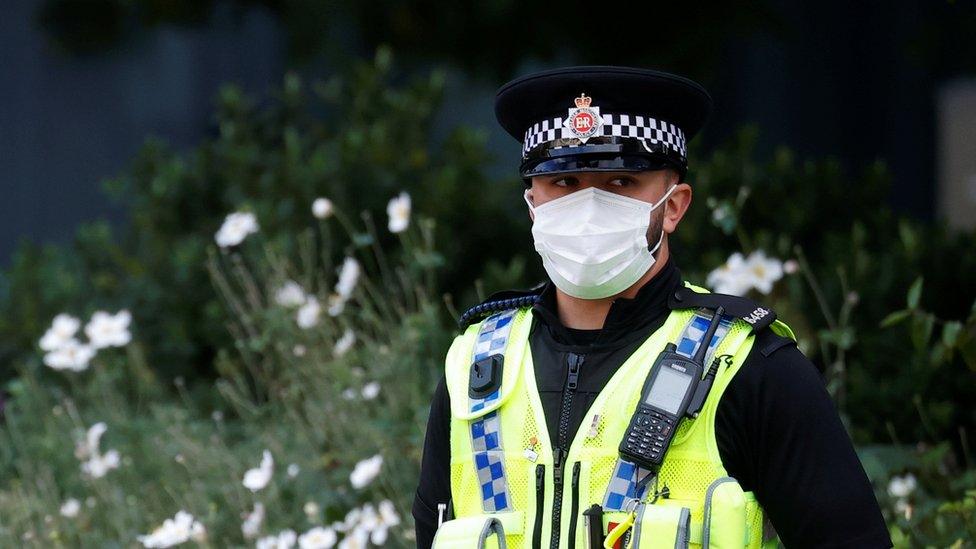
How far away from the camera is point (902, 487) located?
4027mm

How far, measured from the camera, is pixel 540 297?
2516 mm

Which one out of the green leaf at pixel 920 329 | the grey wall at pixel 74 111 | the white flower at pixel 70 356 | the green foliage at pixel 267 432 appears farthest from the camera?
the grey wall at pixel 74 111

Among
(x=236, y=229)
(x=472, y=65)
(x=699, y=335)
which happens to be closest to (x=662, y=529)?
(x=699, y=335)

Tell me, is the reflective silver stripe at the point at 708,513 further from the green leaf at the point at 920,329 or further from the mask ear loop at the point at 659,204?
the green leaf at the point at 920,329

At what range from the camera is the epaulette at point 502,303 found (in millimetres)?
2584

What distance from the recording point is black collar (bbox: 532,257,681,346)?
2.38 metres

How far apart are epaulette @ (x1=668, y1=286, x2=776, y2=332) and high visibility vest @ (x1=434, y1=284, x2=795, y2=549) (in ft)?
0.04

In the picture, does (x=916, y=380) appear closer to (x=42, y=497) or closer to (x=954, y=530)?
(x=954, y=530)

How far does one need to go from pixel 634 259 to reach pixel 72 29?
6.04 meters

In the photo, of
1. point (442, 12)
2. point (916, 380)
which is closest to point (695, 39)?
point (442, 12)

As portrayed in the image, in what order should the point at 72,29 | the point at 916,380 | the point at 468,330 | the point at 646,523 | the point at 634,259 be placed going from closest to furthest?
the point at 646,523 → the point at 634,259 → the point at 468,330 → the point at 916,380 → the point at 72,29

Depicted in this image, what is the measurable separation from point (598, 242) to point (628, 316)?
14 centimetres

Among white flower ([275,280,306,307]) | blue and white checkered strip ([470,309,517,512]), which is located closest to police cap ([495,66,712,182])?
blue and white checkered strip ([470,309,517,512])

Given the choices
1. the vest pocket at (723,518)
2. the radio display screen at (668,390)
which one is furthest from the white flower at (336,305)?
the vest pocket at (723,518)
